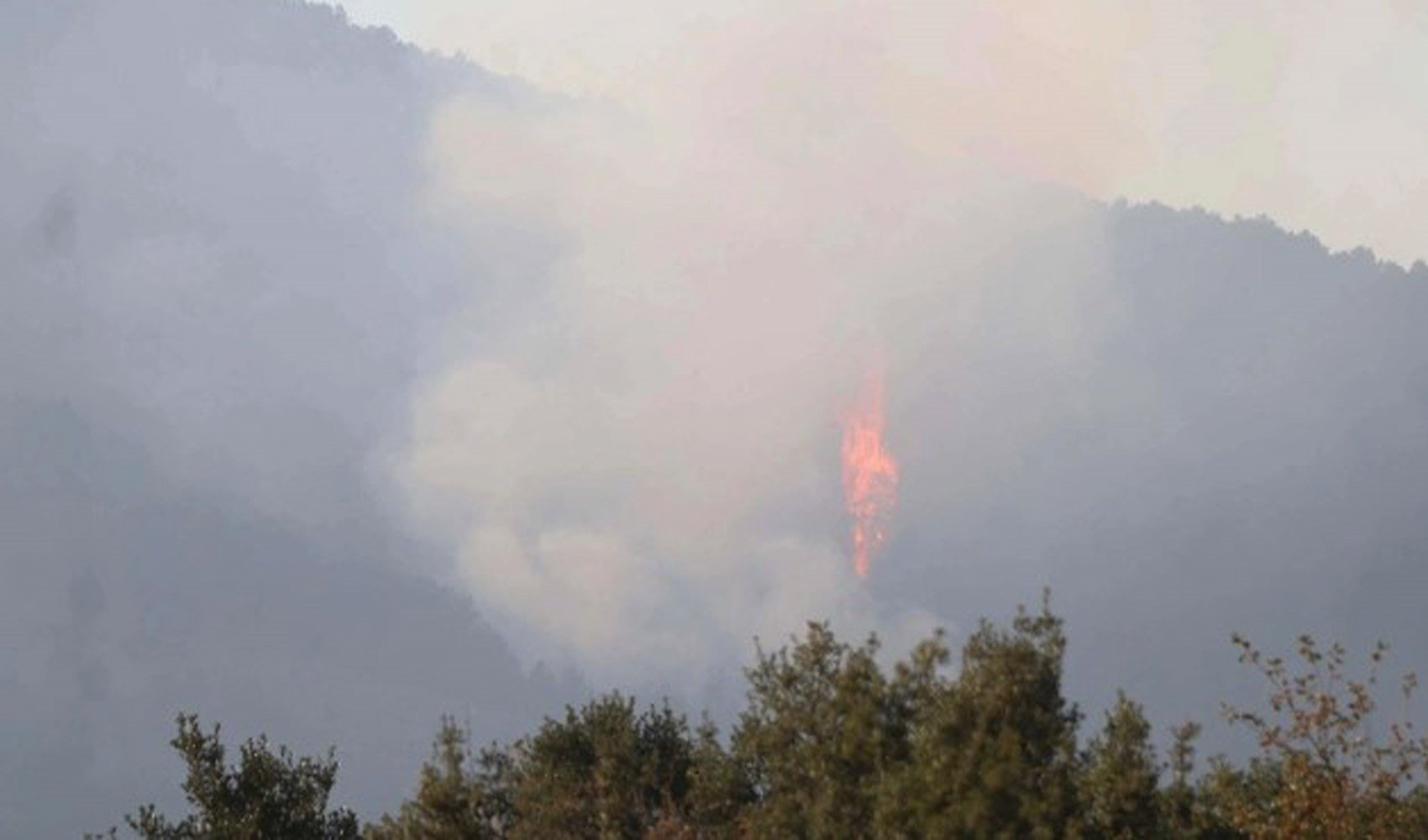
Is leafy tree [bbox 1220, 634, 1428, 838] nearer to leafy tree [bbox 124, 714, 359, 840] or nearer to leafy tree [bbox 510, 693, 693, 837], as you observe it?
leafy tree [bbox 510, 693, 693, 837]

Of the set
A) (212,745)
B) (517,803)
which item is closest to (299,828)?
(212,745)

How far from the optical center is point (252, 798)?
290ft

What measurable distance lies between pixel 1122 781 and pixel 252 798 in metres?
44.0

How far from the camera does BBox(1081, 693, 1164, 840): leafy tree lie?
58438 mm

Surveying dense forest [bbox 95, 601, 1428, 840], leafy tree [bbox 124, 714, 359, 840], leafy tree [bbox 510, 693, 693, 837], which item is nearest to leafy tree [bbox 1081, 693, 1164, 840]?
dense forest [bbox 95, 601, 1428, 840]

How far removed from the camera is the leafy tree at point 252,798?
88.1m

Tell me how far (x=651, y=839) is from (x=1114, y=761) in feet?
58.4

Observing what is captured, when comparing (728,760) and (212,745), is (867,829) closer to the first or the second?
(728,760)

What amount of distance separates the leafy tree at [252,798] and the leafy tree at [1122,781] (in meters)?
40.8

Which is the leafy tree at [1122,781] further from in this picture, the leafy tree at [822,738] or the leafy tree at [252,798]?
the leafy tree at [252,798]

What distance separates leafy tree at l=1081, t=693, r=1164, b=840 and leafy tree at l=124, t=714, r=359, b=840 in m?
40.8

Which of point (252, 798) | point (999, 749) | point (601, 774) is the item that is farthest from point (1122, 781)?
point (252, 798)

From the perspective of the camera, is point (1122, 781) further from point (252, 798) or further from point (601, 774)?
point (252, 798)

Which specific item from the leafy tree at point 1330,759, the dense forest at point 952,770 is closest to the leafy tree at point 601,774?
the dense forest at point 952,770
